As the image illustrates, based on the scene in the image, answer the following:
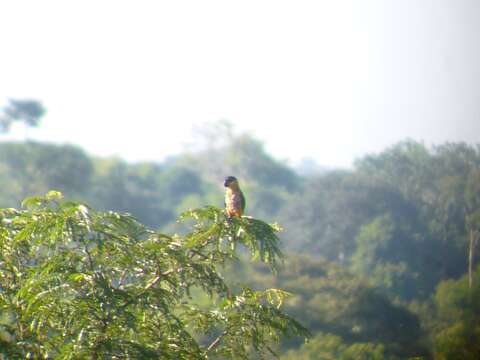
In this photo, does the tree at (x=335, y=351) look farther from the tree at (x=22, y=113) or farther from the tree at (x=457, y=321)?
the tree at (x=22, y=113)

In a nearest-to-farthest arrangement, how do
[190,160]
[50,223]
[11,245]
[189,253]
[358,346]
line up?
[50,223]
[11,245]
[189,253]
[358,346]
[190,160]

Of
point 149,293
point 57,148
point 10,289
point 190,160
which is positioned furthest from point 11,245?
point 190,160

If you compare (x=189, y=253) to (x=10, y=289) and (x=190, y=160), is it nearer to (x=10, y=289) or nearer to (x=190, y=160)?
(x=10, y=289)

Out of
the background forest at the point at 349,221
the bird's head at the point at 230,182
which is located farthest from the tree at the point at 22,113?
the bird's head at the point at 230,182

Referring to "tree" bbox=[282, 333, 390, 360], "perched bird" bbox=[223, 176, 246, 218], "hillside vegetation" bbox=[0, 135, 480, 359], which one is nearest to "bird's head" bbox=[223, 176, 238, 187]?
"perched bird" bbox=[223, 176, 246, 218]

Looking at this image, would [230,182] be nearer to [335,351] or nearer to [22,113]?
[335,351]

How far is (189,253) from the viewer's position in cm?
467

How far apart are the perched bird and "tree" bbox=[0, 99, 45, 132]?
138 feet

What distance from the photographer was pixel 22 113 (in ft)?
149

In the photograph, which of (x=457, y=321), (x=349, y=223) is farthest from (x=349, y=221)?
(x=457, y=321)

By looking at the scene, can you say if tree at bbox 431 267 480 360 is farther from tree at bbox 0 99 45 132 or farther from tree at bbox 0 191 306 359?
tree at bbox 0 99 45 132

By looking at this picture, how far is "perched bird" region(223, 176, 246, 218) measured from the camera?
5.69 meters

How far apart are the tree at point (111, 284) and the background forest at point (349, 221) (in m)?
2.48

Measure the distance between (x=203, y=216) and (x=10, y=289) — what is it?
141 cm
